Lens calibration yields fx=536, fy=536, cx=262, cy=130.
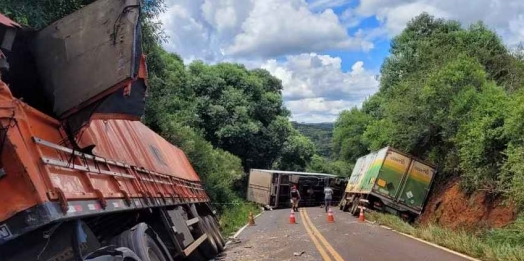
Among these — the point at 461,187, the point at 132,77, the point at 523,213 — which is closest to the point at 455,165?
the point at 461,187

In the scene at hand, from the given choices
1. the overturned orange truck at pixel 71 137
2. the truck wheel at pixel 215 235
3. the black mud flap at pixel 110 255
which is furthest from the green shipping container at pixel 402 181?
the black mud flap at pixel 110 255

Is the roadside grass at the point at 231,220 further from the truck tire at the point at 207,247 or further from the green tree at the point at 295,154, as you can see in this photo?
the green tree at the point at 295,154

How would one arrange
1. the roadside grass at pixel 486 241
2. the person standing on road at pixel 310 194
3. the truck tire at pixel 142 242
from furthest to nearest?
the person standing on road at pixel 310 194 → the roadside grass at pixel 486 241 → the truck tire at pixel 142 242

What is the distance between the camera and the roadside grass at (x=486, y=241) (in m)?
9.21

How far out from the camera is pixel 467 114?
1958 centimetres

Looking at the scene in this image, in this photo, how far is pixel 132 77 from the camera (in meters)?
4.81

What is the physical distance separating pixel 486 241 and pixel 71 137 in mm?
10394

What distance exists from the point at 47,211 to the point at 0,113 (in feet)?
2.61

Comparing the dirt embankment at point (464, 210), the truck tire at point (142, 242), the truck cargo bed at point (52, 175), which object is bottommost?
the truck tire at point (142, 242)

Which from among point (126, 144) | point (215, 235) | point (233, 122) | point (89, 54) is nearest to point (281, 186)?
point (233, 122)

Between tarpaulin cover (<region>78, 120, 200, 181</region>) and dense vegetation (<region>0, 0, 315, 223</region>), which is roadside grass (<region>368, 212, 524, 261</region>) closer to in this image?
tarpaulin cover (<region>78, 120, 200, 181</region>)

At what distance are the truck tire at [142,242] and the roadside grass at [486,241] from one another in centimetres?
576

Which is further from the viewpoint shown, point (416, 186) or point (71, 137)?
point (416, 186)

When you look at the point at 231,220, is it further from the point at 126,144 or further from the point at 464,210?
the point at 126,144
